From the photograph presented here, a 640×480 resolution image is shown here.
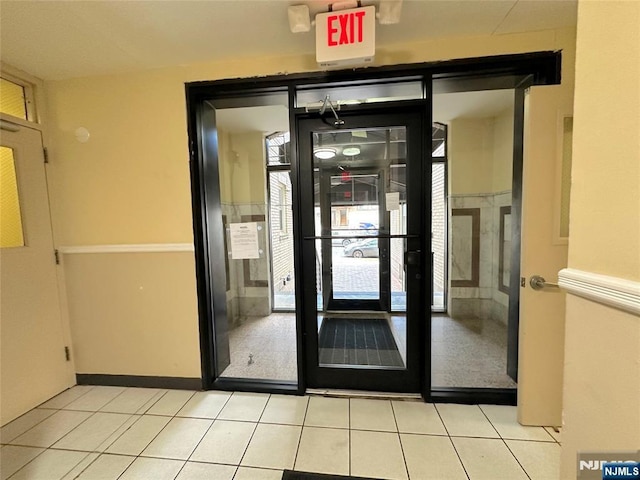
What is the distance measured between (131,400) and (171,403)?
356mm

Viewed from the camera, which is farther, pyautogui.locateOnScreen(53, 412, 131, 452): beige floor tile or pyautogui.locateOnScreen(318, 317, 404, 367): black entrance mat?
pyautogui.locateOnScreen(318, 317, 404, 367): black entrance mat

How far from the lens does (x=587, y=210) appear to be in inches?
35.8

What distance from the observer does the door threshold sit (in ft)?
6.77

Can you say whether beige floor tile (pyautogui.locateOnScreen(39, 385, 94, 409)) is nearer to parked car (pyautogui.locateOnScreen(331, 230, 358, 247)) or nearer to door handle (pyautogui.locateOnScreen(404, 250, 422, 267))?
parked car (pyautogui.locateOnScreen(331, 230, 358, 247))

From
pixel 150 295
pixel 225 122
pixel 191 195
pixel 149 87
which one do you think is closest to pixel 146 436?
pixel 150 295

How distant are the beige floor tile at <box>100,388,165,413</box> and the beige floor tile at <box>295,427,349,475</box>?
4.32 feet

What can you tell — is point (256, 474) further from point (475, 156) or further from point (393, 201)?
point (475, 156)

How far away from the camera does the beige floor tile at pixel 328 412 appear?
71.6 inches

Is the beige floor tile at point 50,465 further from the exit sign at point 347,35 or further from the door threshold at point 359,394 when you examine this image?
the exit sign at point 347,35

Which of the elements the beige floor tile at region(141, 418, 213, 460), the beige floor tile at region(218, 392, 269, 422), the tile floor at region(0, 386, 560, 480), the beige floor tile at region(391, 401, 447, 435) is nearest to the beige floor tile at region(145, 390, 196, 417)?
the tile floor at region(0, 386, 560, 480)

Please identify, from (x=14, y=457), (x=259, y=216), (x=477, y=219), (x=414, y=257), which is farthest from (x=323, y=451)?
(x=477, y=219)

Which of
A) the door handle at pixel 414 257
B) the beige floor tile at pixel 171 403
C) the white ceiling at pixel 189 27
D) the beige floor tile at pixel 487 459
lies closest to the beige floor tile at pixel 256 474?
the beige floor tile at pixel 171 403

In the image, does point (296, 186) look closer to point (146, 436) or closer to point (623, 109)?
point (623, 109)

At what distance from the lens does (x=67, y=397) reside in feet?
7.20
